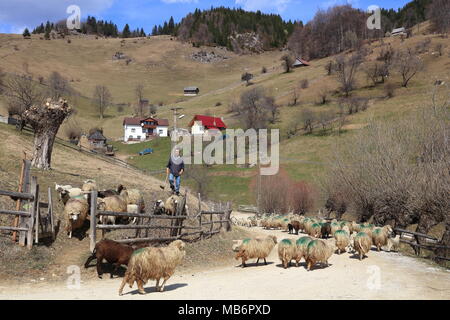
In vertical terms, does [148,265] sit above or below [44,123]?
below

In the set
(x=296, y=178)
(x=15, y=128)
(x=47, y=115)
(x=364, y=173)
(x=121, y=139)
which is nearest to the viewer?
(x=47, y=115)

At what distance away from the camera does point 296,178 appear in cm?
5588

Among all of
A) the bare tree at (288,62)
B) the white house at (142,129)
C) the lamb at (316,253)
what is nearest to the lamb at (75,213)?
the lamb at (316,253)

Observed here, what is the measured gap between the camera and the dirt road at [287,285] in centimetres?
1016

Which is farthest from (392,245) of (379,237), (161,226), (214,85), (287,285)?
(214,85)

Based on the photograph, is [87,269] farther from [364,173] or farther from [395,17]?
[395,17]

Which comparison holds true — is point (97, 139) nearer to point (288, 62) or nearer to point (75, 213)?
point (75, 213)

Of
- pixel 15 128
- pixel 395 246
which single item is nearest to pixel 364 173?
pixel 395 246

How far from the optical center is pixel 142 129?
9500 cm

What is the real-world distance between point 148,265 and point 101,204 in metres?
5.24

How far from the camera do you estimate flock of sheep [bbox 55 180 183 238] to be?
14.1 m

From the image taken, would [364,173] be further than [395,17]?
No

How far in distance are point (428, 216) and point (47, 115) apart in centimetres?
2114

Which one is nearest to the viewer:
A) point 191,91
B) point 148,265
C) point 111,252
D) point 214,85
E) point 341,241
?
point 148,265
